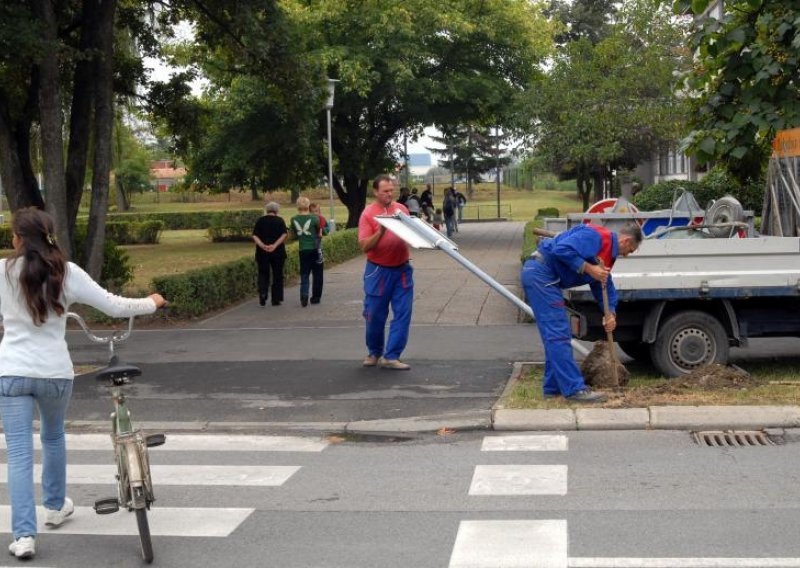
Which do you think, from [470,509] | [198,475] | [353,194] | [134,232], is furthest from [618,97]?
[470,509]

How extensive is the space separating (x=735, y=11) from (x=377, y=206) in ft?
16.1

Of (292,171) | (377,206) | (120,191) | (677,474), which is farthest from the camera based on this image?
(120,191)

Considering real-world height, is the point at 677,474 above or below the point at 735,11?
below

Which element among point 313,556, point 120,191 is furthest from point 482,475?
point 120,191

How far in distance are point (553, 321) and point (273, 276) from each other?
891 cm

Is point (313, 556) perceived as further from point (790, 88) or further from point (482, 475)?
point (790, 88)

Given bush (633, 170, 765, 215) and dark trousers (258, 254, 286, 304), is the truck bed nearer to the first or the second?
dark trousers (258, 254, 286, 304)

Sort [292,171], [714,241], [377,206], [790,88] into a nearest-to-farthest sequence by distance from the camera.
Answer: [714,241]
[377,206]
[790,88]
[292,171]

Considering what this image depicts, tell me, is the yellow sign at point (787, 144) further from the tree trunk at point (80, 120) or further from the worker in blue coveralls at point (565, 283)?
the tree trunk at point (80, 120)

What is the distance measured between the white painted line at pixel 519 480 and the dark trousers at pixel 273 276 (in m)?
10.2

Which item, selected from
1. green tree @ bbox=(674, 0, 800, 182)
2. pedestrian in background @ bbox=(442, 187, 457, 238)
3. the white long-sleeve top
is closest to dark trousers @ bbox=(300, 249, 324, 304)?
green tree @ bbox=(674, 0, 800, 182)

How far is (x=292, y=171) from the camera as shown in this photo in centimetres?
3703

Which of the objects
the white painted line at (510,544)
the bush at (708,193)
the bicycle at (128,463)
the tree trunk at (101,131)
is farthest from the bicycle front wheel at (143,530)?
the bush at (708,193)

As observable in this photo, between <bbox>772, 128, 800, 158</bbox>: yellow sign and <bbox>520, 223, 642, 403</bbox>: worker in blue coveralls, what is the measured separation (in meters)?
3.39
